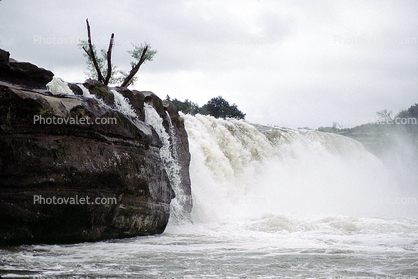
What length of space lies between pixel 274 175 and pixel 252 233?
1049 cm

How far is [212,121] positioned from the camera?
57.5 feet

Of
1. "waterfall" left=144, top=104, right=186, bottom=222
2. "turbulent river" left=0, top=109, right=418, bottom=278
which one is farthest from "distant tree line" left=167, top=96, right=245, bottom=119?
"waterfall" left=144, top=104, right=186, bottom=222

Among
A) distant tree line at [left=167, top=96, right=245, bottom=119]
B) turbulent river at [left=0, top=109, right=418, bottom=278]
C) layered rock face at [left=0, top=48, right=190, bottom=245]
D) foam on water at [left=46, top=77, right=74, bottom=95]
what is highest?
distant tree line at [left=167, top=96, right=245, bottom=119]

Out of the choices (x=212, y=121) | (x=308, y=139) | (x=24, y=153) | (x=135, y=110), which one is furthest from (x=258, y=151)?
(x=24, y=153)

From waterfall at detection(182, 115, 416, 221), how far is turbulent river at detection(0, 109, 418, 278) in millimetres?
60

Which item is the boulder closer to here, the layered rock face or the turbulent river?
the layered rock face

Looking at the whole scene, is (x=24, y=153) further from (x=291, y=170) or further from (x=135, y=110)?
(x=291, y=170)

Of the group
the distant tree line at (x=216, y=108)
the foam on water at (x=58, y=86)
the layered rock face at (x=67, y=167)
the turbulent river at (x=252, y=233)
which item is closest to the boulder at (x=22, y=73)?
the layered rock face at (x=67, y=167)

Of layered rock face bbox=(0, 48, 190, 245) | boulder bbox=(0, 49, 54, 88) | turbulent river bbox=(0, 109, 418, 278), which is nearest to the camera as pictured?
turbulent river bbox=(0, 109, 418, 278)

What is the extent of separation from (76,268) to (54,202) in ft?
7.33

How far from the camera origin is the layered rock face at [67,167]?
6.50m

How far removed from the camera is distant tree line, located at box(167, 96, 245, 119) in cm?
3828

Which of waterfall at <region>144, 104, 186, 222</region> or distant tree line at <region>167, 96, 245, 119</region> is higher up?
distant tree line at <region>167, 96, 245, 119</region>

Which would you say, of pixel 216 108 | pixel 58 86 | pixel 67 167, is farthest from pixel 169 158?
pixel 216 108
